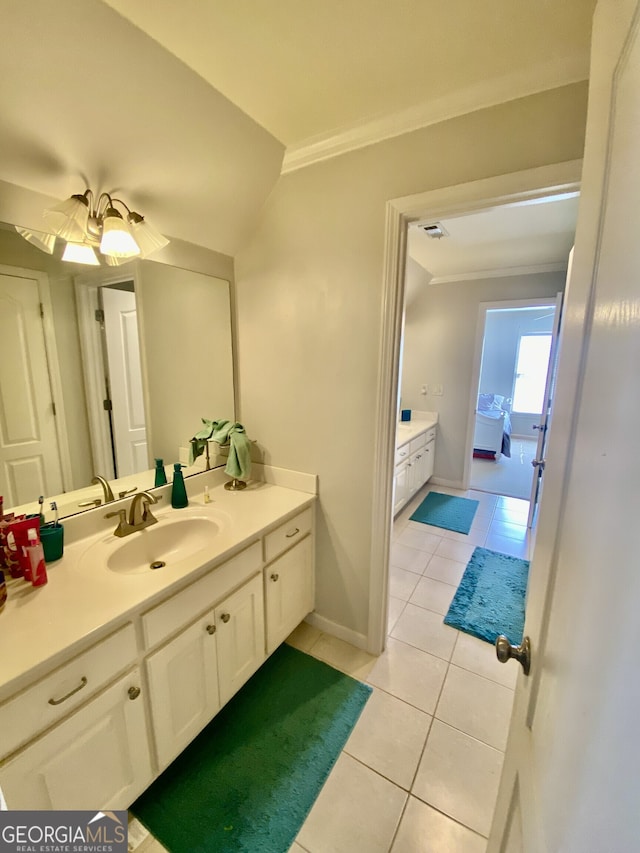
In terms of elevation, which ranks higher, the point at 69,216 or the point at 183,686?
the point at 69,216

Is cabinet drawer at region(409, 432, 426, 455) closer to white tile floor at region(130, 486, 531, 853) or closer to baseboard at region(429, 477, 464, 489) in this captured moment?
baseboard at region(429, 477, 464, 489)

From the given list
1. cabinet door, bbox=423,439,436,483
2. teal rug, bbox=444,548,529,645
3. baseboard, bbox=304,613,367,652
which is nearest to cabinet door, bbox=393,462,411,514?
cabinet door, bbox=423,439,436,483

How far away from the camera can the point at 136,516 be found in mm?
1485

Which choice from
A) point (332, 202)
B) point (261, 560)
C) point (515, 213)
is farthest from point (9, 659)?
point (515, 213)

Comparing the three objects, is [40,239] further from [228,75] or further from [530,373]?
[530,373]

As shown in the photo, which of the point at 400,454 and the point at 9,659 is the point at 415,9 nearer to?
the point at 9,659

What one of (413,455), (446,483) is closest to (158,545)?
(413,455)

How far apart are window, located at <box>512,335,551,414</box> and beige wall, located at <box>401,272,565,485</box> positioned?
3.22 metres

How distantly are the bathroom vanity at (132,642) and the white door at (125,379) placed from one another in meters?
0.25

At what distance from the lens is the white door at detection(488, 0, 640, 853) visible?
0.33 m

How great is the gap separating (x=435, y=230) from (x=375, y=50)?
162 centimetres

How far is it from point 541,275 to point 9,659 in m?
4.35

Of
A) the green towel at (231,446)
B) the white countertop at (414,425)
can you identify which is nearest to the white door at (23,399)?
Result: the green towel at (231,446)

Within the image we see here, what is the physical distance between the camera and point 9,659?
2.71 ft
